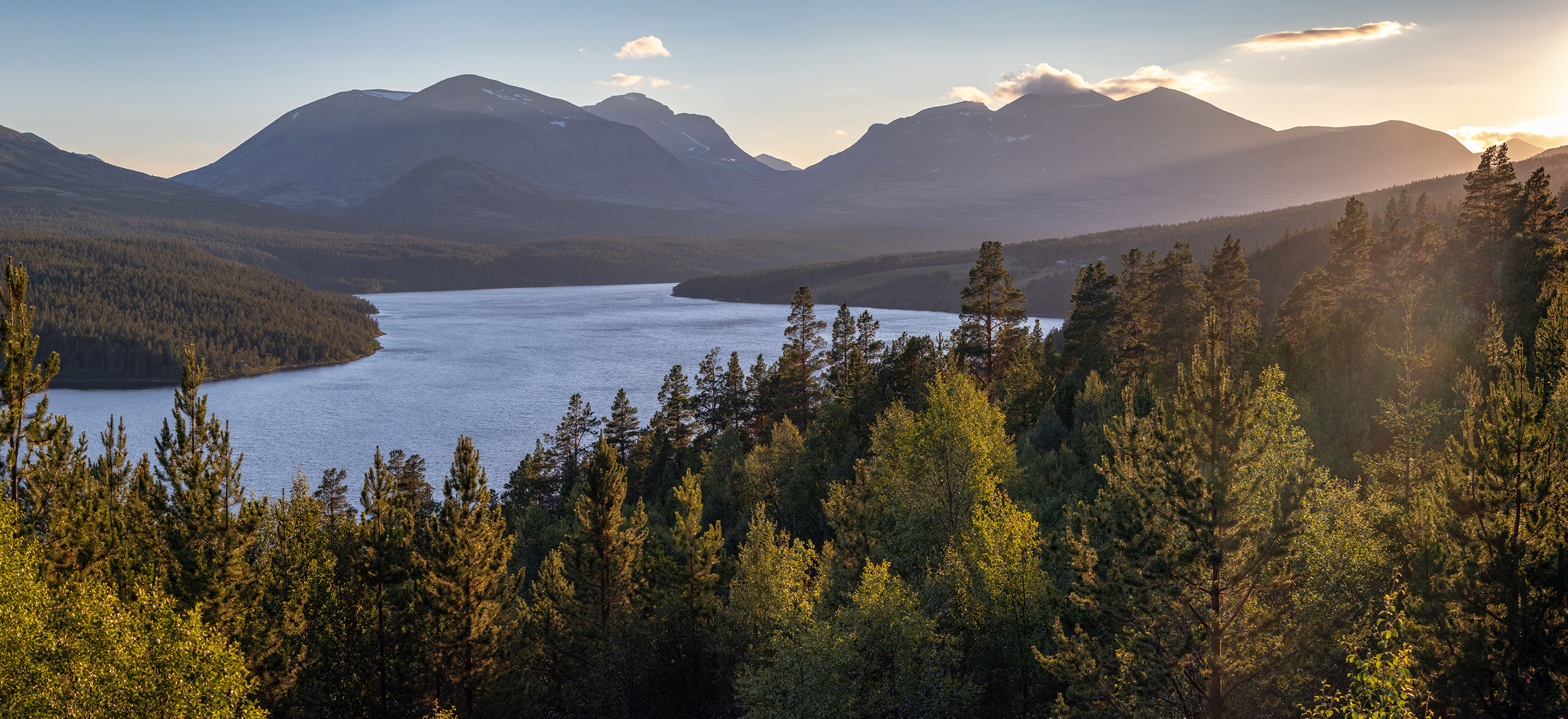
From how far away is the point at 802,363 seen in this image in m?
76.3

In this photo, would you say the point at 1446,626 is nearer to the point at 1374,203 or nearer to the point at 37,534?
the point at 37,534

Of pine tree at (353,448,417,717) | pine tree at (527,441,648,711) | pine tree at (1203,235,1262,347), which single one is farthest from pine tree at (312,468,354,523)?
pine tree at (1203,235,1262,347)

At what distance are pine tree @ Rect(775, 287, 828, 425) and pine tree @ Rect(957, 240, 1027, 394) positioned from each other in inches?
608

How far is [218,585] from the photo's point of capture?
29031 millimetres

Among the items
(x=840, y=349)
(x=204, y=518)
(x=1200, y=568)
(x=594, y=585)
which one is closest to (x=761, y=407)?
(x=840, y=349)

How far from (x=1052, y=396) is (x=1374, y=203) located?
167186 mm

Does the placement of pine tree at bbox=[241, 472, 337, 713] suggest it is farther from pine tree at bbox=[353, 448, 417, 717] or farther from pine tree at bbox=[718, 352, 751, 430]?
pine tree at bbox=[718, 352, 751, 430]

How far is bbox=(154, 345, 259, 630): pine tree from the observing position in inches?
1141

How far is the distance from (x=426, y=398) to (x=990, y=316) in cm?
10052

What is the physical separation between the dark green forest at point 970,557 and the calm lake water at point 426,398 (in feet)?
122

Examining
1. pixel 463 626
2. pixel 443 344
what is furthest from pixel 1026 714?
pixel 443 344

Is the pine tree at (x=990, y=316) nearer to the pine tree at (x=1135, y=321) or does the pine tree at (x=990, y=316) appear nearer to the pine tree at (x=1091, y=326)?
the pine tree at (x=1091, y=326)

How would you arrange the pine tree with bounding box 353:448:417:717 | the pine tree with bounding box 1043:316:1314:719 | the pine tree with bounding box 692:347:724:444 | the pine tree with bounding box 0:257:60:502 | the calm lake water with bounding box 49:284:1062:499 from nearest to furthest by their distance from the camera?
1. the pine tree with bounding box 1043:316:1314:719
2. the pine tree with bounding box 0:257:60:502
3. the pine tree with bounding box 353:448:417:717
4. the pine tree with bounding box 692:347:724:444
5. the calm lake water with bounding box 49:284:1062:499

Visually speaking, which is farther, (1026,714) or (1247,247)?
(1247,247)
